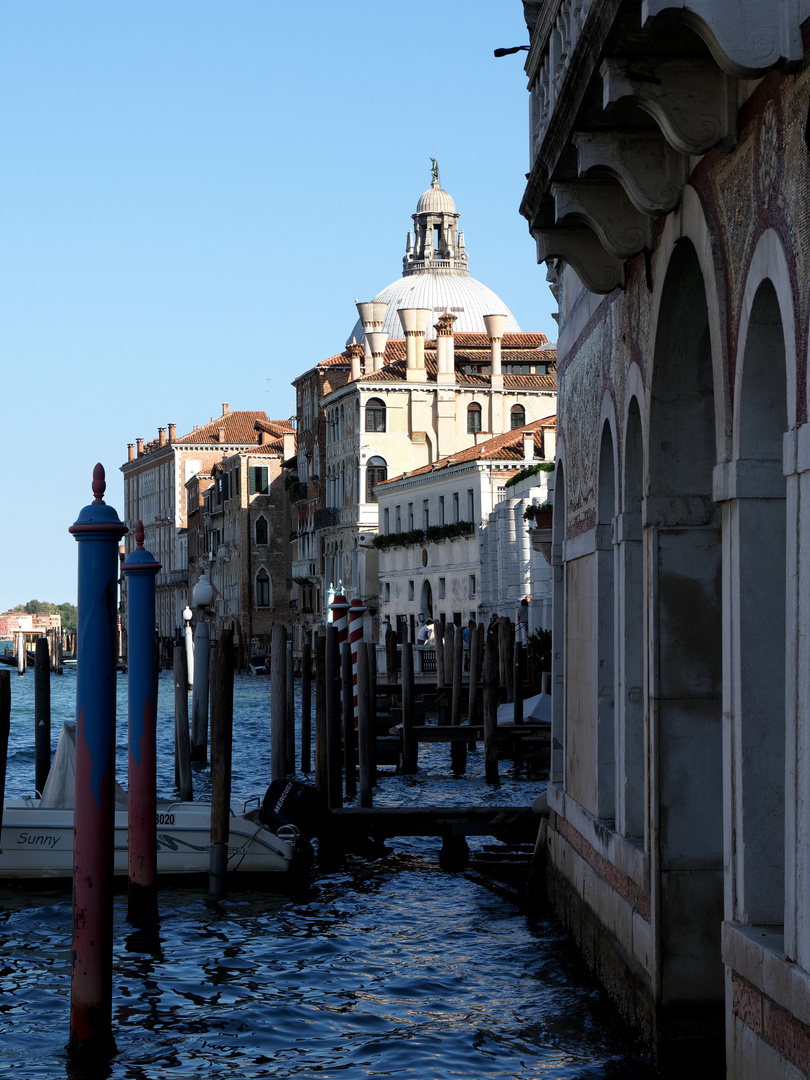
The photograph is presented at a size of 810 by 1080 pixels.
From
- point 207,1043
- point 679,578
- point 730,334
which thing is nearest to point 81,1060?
point 207,1043

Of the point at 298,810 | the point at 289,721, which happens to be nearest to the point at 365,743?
the point at 289,721

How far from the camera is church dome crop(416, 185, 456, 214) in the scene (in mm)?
88181

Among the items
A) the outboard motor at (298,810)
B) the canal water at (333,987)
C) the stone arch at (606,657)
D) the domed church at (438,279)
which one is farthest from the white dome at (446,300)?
the stone arch at (606,657)

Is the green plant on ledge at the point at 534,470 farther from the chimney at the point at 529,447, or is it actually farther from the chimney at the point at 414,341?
the chimney at the point at 414,341

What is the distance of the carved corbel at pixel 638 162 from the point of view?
5.71 meters

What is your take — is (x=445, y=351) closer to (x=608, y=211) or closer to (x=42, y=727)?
(x=42, y=727)

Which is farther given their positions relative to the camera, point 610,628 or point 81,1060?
point 610,628

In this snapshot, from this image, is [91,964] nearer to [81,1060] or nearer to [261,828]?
[81,1060]

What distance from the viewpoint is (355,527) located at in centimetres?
5491

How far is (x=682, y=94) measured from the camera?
486 cm

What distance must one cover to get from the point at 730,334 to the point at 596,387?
3438 mm

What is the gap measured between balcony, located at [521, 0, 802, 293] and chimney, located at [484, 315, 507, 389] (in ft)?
150

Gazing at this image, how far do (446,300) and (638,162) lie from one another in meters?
73.5

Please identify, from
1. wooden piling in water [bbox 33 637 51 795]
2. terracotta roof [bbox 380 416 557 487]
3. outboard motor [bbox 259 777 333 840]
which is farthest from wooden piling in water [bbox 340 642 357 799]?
terracotta roof [bbox 380 416 557 487]
